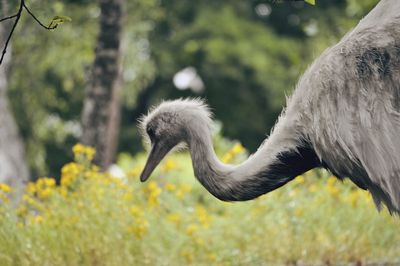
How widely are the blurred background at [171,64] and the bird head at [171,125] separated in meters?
8.56

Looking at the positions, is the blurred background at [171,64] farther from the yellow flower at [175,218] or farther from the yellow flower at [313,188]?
the yellow flower at [175,218]

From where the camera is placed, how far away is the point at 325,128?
20.5ft

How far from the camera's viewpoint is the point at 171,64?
2550 centimetres

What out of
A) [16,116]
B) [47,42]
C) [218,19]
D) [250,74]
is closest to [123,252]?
[47,42]

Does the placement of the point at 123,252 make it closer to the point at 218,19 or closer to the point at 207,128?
the point at 207,128

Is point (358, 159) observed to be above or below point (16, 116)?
above

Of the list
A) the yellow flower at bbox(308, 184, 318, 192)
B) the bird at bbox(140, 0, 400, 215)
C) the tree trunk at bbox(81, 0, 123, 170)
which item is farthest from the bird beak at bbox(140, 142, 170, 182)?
the tree trunk at bbox(81, 0, 123, 170)

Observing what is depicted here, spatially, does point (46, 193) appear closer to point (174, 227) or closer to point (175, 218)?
point (175, 218)

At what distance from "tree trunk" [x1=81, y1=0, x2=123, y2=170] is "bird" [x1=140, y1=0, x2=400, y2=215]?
14.5ft

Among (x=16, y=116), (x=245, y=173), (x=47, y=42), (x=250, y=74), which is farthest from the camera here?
(x=250, y=74)

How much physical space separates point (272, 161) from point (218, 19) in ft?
58.5

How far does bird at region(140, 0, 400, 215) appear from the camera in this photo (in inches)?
239

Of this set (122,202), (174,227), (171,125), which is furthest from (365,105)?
(174,227)

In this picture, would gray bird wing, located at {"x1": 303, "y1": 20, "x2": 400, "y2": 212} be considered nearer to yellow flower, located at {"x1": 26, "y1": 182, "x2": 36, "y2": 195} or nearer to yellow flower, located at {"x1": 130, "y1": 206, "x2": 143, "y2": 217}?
yellow flower, located at {"x1": 130, "y1": 206, "x2": 143, "y2": 217}
